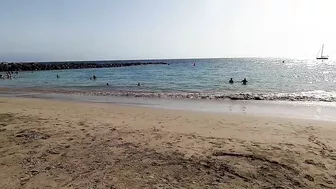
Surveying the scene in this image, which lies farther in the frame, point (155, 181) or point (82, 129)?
point (82, 129)

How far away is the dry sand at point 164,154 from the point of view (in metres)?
5.40

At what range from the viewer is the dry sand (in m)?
5.40

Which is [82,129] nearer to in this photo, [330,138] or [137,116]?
[137,116]

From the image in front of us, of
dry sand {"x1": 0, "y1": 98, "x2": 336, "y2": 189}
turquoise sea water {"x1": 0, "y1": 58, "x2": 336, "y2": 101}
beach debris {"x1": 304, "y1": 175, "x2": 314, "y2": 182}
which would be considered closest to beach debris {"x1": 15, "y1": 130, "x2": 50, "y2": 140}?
dry sand {"x1": 0, "y1": 98, "x2": 336, "y2": 189}

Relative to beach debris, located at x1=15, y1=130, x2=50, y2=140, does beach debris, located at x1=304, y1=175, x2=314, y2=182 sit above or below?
below

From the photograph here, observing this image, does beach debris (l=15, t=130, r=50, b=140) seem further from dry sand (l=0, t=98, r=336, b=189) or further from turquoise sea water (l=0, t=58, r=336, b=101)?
turquoise sea water (l=0, t=58, r=336, b=101)

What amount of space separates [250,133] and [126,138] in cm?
383

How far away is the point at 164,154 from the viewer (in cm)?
679

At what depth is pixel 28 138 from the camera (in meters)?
7.97

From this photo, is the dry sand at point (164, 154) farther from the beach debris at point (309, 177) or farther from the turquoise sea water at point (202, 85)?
the turquoise sea water at point (202, 85)

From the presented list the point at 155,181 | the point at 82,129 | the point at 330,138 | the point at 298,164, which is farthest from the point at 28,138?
the point at 330,138

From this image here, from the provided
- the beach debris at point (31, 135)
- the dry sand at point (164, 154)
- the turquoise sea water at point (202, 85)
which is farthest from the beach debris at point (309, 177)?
the turquoise sea water at point (202, 85)

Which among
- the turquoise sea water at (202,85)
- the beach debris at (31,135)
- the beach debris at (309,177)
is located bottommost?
the turquoise sea water at (202,85)

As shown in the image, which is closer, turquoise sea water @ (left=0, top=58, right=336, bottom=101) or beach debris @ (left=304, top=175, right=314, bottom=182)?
beach debris @ (left=304, top=175, right=314, bottom=182)
